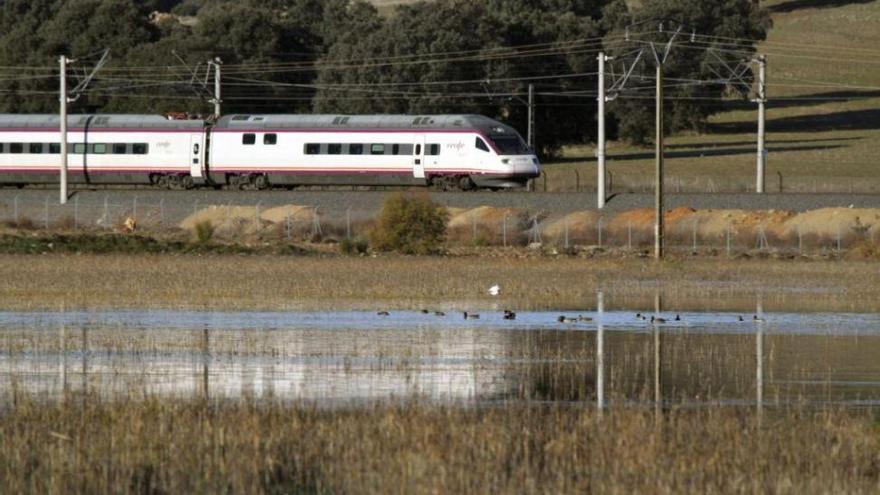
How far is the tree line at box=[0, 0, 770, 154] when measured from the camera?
113062 millimetres

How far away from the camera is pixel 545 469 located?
16141 mm

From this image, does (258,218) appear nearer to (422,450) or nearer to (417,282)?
(417,282)

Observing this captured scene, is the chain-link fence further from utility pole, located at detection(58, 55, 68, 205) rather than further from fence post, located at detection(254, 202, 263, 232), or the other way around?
utility pole, located at detection(58, 55, 68, 205)

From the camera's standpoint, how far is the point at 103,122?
249ft

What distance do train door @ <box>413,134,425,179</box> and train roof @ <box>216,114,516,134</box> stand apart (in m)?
0.59

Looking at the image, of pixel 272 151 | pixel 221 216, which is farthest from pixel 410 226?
pixel 272 151

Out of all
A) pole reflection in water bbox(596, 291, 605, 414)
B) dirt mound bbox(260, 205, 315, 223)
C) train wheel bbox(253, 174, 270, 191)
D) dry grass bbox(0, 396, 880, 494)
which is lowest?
pole reflection in water bbox(596, 291, 605, 414)

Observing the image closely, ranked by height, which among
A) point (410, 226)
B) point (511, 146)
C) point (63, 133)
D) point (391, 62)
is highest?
point (391, 62)

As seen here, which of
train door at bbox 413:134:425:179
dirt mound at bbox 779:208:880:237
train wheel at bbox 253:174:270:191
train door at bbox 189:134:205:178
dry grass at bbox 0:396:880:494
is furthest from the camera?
train wheel at bbox 253:174:270:191

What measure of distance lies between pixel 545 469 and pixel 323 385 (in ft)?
22.7

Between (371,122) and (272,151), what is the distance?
170 inches

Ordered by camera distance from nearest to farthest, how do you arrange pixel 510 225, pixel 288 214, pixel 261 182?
pixel 510 225, pixel 288 214, pixel 261 182

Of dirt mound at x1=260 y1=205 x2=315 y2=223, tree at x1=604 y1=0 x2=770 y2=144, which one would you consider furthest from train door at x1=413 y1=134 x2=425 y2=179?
tree at x1=604 y1=0 x2=770 y2=144

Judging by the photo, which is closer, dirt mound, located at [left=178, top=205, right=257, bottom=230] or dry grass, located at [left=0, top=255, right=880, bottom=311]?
dry grass, located at [left=0, top=255, right=880, bottom=311]
